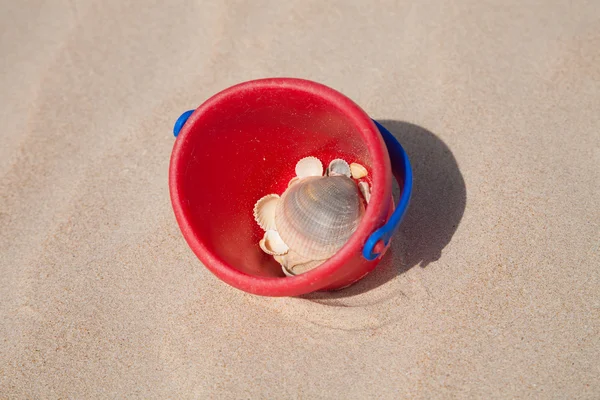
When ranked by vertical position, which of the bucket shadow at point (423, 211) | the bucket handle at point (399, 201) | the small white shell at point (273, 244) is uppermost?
the bucket handle at point (399, 201)

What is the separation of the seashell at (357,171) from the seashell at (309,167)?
0.38 feet

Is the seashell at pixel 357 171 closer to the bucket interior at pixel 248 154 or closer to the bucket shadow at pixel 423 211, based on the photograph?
the bucket interior at pixel 248 154

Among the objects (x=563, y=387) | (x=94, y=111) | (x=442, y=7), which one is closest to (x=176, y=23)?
(x=94, y=111)

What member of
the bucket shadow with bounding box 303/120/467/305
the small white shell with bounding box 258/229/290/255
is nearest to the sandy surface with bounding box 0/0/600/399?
the bucket shadow with bounding box 303/120/467/305

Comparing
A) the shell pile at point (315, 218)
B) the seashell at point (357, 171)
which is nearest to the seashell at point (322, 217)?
the shell pile at point (315, 218)

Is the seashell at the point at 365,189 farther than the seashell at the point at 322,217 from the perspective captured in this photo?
Yes

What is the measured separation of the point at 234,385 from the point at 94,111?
1.33m

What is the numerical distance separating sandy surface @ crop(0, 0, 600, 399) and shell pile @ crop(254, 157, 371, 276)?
166 millimetres

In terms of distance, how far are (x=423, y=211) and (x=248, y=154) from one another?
0.65m

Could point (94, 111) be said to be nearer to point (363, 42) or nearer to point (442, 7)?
point (363, 42)

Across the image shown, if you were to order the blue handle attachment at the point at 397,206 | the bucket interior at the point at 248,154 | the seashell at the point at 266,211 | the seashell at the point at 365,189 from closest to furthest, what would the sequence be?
the blue handle attachment at the point at 397,206 → the bucket interior at the point at 248,154 → the seashell at the point at 365,189 → the seashell at the point at 266,211

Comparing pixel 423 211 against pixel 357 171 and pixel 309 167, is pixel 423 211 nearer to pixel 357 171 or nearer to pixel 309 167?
pixel 357 171

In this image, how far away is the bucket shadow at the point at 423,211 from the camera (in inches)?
74.3

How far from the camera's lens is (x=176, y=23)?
2600 millimetres
